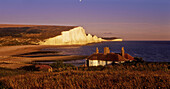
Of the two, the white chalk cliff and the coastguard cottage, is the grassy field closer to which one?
the coastguard cottage

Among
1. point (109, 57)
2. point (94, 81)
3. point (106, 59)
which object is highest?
point (94, 81)

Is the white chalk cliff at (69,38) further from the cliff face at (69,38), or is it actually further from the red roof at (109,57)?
the red roof at (109,57)

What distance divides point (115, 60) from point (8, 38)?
378 feet

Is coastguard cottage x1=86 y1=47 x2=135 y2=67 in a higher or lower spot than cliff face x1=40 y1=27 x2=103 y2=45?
higher

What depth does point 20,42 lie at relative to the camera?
128250 millimetres

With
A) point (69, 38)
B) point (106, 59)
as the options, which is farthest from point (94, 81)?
point (69, 38)

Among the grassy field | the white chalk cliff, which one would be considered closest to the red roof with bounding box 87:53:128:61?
the grassy field

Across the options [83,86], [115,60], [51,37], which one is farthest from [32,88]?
[51,37]

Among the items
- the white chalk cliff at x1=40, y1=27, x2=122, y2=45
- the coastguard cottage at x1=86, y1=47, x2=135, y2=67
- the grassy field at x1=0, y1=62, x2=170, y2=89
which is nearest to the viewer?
the grassy field at x1=0, y1=62, x2=170, y2=89

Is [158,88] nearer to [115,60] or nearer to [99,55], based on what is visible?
[115,60]

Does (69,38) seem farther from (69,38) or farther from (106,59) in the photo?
(106,59)

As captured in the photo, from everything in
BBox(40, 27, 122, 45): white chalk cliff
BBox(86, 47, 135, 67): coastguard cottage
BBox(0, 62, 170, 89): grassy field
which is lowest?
BBox(40, 27, 122, 45): white chalk cliff

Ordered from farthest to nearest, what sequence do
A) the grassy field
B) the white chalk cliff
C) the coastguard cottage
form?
the white chalk cliff → the coastguard cottage → the grassy field

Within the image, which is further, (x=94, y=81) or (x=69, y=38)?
(x=69, y=38)
